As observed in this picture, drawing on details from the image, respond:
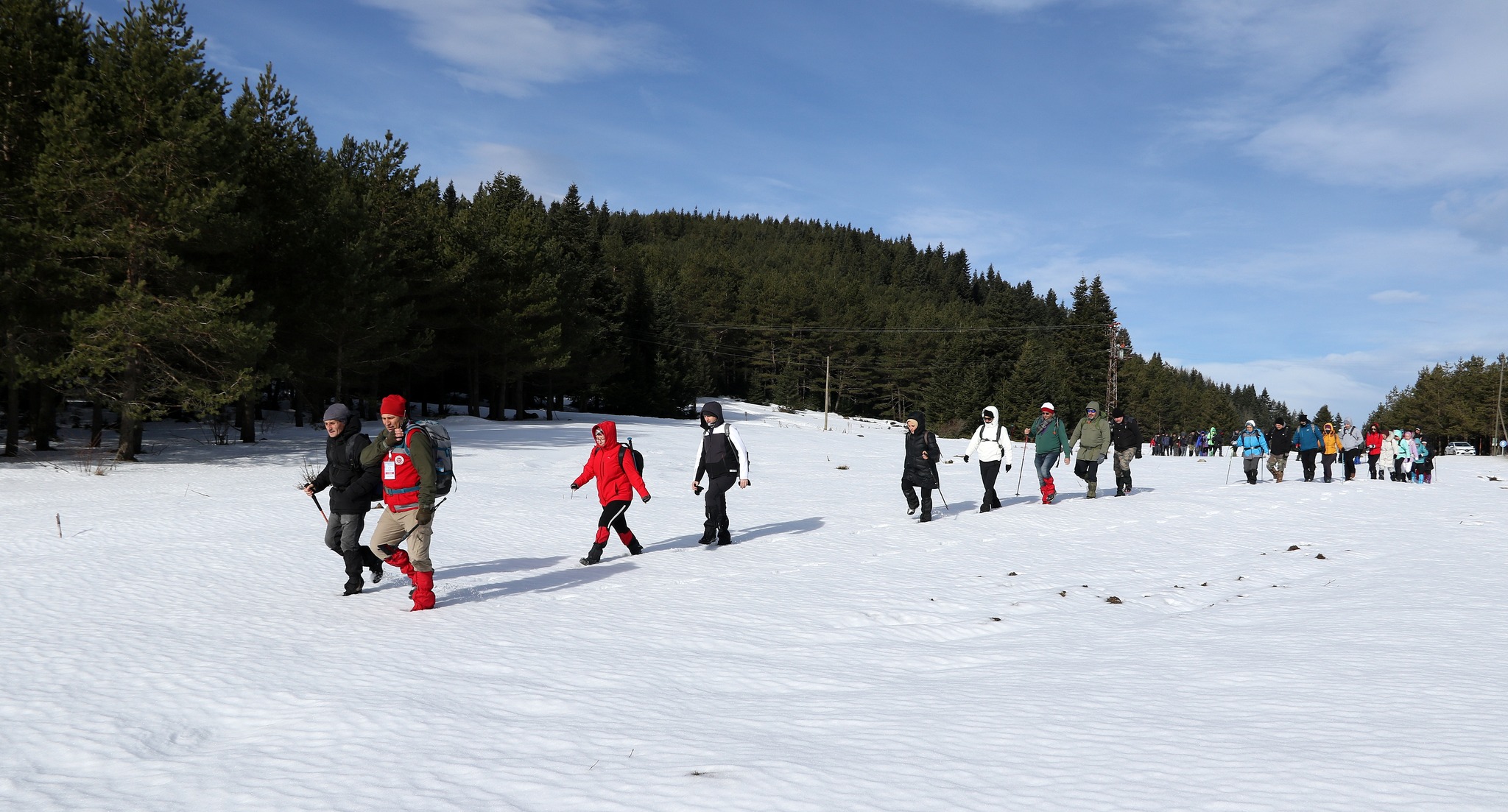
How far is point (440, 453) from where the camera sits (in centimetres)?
840

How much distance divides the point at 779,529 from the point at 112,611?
8.90 m

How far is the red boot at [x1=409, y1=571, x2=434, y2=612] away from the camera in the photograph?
26.9ft

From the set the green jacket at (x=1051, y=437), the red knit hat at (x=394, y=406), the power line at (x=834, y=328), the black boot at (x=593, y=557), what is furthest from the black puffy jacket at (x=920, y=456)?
the power line at (x=834, y=328)

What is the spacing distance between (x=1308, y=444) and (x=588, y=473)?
20670mm

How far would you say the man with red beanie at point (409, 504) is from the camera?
26.6 ft

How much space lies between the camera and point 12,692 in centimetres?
550

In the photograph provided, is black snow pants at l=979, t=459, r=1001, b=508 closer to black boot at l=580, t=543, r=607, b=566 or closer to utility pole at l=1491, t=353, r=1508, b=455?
black boot at l=580, t=543, r=607, b=566

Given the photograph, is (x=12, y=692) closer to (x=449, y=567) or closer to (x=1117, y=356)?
(x=449, y=567)

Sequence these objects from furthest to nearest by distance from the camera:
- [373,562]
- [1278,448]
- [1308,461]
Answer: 1. [1308,461]
2. [1278,448]
3. [373,562]

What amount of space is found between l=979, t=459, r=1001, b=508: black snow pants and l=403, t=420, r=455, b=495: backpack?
10236 millimetres

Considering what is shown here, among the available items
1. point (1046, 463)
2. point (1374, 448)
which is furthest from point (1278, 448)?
point (1046, 463)

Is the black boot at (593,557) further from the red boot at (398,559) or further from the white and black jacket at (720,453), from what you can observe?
the red boot at (398,559)

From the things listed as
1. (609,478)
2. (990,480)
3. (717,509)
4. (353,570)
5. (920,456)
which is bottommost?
(353,570)

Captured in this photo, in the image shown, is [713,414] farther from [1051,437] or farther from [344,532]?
[1051,437]
